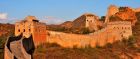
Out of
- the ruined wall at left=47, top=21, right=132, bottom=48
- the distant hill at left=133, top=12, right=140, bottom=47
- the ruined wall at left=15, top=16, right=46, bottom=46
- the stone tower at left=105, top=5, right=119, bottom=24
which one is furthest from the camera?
the stone tower at left=105, top=5, right=119, bottom=24

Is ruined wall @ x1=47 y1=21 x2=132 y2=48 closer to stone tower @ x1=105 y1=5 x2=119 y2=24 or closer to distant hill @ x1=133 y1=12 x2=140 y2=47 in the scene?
distant hill @ x1=133 y1=12 x2=140 y2=47

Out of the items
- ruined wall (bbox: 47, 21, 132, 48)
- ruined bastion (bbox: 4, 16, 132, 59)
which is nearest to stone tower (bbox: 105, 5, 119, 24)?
ruined wall (bbox: 47, 21, 132, 48)

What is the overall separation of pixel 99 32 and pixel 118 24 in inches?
158

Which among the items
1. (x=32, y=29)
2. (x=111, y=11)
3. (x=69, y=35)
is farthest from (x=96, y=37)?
(x=111, y=11)

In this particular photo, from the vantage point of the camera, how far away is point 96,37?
5753cm

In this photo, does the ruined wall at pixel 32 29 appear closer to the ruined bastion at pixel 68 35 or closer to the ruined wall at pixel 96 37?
the ruined bastion at pixel 68 35

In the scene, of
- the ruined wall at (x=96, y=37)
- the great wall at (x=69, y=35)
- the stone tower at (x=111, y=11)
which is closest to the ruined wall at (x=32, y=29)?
the great wall at (x=69, y=35)

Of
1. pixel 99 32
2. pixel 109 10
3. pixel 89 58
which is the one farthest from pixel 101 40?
pixel 109 10

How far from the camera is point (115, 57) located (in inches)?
2277

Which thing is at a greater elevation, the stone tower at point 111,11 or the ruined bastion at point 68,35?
the stone tower at point 111,11

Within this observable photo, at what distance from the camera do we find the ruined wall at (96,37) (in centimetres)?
5069

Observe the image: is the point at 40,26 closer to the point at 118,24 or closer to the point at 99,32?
the point at 99,32

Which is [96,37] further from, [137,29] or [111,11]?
[111,11]

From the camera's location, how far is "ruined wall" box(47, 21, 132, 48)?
5069 cm
